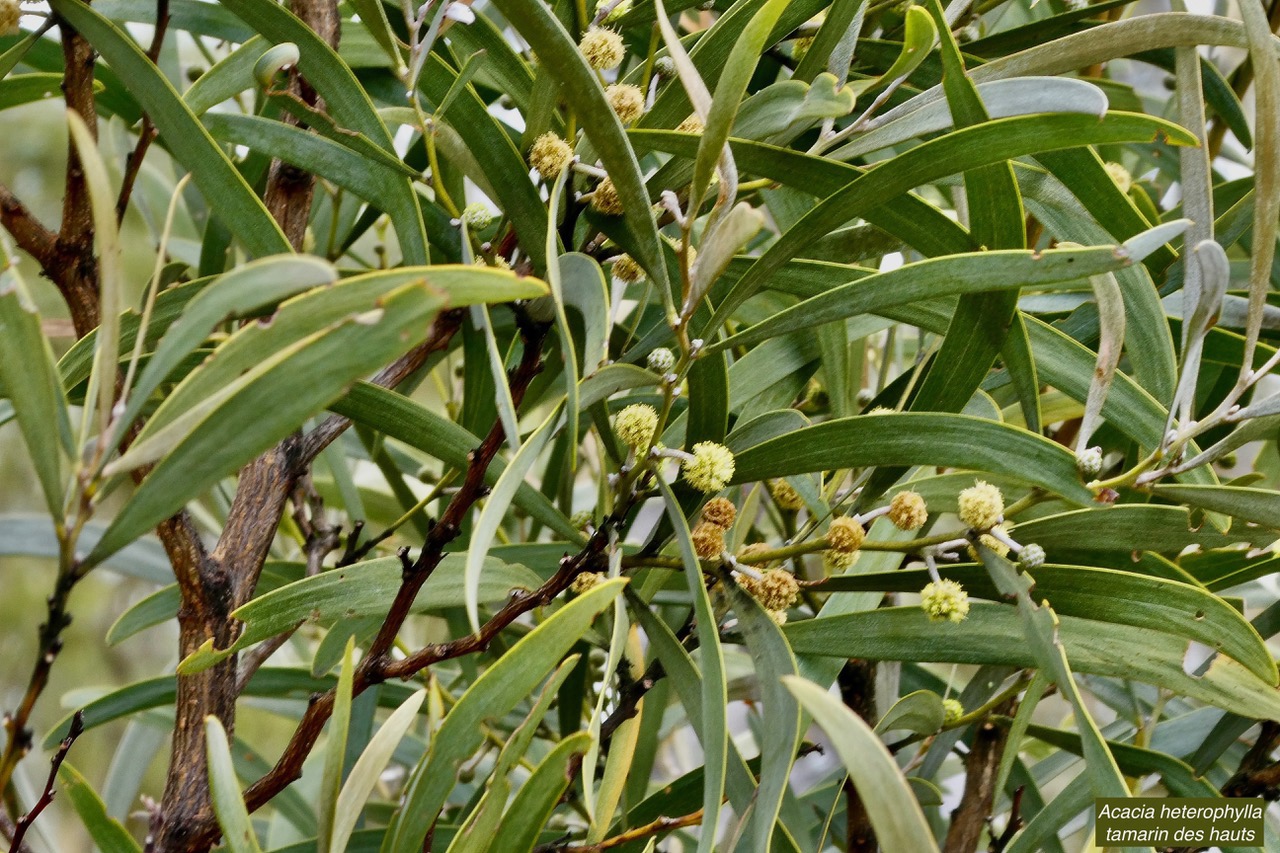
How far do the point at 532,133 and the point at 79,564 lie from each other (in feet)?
0.85

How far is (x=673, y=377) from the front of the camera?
0.38m

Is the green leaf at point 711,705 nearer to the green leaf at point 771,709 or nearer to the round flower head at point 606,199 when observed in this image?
the green leaf at point 771,709

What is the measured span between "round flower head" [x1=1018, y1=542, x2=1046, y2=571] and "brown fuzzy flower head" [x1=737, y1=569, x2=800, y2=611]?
9 cm

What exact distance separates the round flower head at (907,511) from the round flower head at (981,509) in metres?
0.02

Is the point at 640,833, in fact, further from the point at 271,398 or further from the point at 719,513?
the point at 271,398

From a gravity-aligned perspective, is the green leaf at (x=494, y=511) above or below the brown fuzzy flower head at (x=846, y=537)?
above

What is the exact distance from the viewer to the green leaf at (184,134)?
385 mm

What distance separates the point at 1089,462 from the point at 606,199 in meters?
0.22

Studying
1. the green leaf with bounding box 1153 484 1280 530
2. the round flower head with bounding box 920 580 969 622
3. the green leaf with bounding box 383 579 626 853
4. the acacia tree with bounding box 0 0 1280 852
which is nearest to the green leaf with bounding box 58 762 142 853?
the acacia tree with bounding box 0 0 1280 852

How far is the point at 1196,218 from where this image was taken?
0.43 meters

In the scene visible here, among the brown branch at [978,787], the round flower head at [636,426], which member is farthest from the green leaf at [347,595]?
the brown branch at [978,787]

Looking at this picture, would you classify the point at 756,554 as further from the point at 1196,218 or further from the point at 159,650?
the point at 159,650

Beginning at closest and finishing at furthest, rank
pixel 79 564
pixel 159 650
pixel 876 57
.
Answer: pixel 79 564, pixel 876 57, pixel 159 650

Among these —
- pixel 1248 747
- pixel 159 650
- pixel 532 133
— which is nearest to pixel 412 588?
pixel 532 133
